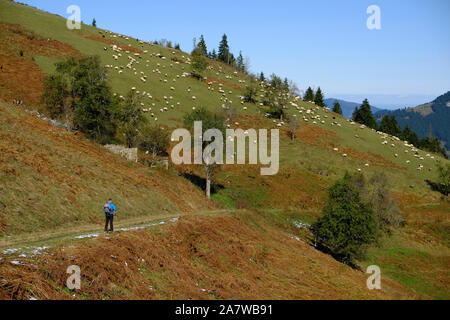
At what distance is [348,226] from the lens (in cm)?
3756

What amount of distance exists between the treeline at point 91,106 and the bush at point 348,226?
104 feet

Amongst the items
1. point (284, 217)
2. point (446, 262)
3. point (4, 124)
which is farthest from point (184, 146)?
point (446, 262)

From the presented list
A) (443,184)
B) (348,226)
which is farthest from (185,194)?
(443,184)

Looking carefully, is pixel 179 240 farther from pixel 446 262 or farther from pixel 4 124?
pixel 446 262

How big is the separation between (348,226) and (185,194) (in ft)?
63.2

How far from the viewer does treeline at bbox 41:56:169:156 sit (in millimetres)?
49781

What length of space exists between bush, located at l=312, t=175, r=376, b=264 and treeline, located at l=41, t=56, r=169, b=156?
104 feet

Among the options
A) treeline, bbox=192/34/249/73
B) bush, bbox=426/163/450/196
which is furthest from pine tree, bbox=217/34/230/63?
bush, bbox=426/163/450/196

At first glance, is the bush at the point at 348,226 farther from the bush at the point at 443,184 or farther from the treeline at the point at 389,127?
the treeline at the point at 389,127

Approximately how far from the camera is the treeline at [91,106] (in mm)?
49781

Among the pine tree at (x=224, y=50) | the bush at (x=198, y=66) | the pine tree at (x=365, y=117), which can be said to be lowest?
the pine tree at (x=365, y=117)

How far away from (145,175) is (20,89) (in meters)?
41.0

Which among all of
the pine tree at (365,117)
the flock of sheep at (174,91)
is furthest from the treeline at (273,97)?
the pine tree at (365,117)

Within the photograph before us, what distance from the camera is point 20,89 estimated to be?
2368 inches
